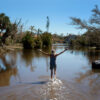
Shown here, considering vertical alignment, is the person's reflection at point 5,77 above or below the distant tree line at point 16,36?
below

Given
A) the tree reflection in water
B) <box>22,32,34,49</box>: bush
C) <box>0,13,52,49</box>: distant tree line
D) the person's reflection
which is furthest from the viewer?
<box>22,32,34,49</box>: bush

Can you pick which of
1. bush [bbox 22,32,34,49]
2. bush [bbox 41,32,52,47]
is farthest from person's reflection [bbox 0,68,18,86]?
bush [bbox 41,32,52,47]

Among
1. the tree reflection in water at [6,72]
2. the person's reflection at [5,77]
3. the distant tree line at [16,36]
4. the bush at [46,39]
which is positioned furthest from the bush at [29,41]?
the person's reflection at [5,77]

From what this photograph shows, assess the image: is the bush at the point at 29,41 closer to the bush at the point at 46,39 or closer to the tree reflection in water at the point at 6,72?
the bush at the point at 46,39

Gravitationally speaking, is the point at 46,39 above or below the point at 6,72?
above

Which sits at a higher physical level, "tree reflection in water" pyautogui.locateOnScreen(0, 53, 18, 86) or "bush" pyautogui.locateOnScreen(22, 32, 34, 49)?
"bush" pyautogui.locateOnScreen(22, 32, 34, 49)

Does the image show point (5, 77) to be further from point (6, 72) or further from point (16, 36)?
point (16, 36)

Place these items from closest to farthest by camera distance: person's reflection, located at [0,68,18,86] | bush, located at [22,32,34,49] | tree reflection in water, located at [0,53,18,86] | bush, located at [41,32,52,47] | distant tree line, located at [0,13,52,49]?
person's reflection, located at [0,68,18,86] < tree reflection in water, located at [0,53,18,86] < distant tree line, located at [0,13,52,49] < bush, located at [22,32,34,49] < bush, located at [41,32,52,47]

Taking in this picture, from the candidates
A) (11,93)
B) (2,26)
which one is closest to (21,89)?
(11,93)

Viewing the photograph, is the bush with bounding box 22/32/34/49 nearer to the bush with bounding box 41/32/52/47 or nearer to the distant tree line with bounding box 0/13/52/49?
the distant tree line with bounding box 0/13/52/49

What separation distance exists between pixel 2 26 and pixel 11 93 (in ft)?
81.5

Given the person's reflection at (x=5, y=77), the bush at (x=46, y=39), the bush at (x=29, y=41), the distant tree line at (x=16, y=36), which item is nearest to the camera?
the person's reflection at (x=5, y=77)

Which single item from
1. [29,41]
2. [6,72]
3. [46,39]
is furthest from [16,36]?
[6,72]

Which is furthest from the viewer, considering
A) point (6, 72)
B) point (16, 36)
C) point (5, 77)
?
point (16, 36)
